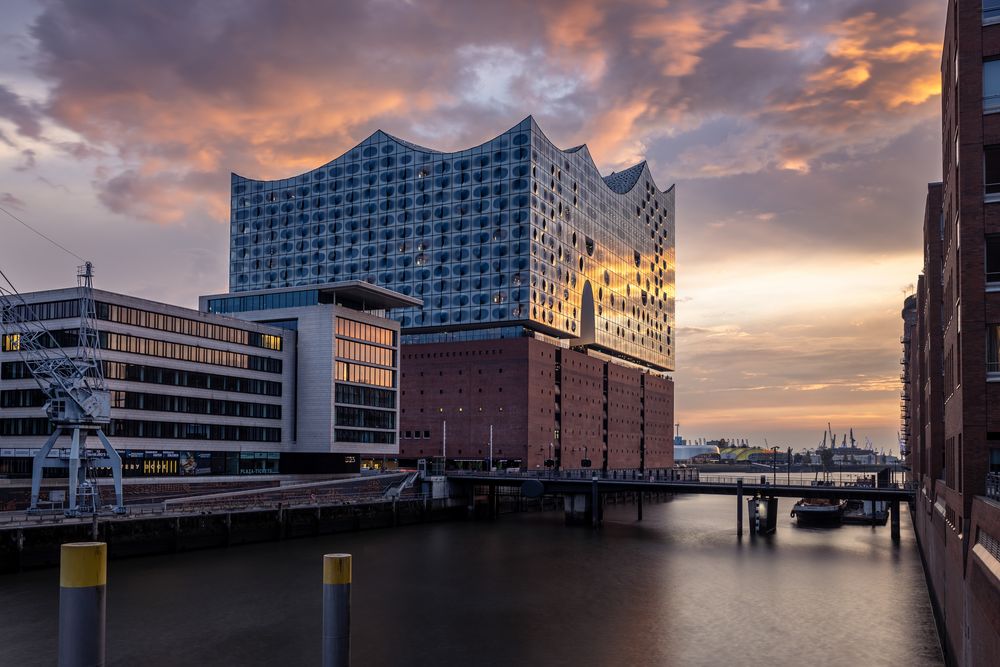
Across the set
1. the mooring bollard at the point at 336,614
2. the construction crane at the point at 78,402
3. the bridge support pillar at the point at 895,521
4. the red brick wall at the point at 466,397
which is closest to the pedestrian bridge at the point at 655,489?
the bridge support pillar at the point at 895,521

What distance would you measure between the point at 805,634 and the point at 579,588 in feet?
56.1

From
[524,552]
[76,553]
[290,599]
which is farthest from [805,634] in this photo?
[76,553]

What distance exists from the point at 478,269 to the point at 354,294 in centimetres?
3608

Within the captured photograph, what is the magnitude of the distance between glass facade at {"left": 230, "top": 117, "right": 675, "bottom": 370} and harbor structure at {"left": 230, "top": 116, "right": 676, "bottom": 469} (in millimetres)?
257

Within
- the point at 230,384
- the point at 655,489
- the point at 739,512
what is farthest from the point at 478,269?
the point at 739,512

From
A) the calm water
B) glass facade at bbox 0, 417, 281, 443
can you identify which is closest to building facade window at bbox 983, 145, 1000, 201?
the calm water

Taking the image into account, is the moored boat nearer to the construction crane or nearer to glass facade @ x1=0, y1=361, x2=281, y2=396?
glass facade @ x1=0, y1=361, x2=281, y2=396

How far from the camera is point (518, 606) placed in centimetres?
5262

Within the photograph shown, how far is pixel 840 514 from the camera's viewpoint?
112 metres

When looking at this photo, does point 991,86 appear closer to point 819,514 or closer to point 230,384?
point 819,514

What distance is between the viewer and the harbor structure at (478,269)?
146000 mm

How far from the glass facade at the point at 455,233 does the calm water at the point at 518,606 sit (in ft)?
237

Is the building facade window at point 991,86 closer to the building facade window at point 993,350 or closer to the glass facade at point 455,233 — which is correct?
Answer: the building facade window at point 993,350

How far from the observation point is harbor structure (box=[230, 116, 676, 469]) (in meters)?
146
